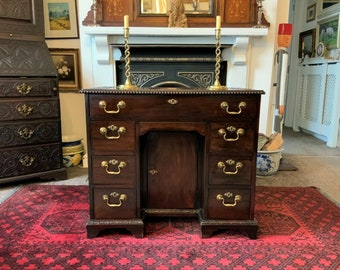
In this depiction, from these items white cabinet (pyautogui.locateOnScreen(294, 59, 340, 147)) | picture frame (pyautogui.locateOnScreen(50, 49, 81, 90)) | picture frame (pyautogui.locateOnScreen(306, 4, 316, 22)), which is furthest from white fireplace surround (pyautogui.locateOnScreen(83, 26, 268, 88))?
picture frame (pyautogui.locateOnScreen(306, 4, 316, 22))

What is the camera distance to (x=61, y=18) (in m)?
3.07

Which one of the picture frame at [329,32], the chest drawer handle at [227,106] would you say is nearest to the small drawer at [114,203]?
the chest drawer handle at [227,106]

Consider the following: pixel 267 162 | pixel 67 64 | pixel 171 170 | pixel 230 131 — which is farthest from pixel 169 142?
pixel 67 64

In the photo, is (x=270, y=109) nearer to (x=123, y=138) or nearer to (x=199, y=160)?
(x=199, y=160)

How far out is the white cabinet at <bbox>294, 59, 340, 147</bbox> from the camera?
13.1 ft

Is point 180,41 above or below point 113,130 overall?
above

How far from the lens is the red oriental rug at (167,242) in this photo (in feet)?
4.88

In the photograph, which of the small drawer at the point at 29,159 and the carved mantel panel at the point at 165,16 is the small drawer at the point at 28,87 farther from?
the carved mantel panel at the point at 165,16

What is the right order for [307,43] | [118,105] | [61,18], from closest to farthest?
[118,105] < [61,18] < [307,43]

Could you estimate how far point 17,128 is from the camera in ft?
8.00

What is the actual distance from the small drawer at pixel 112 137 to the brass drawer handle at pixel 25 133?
1.09 meters

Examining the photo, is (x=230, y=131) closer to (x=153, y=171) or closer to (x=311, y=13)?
(x=153, y=171)

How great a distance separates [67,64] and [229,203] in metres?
2.20

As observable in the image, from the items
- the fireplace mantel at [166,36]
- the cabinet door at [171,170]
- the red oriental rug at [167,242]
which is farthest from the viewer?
the fireplace mantel at [166,36]
